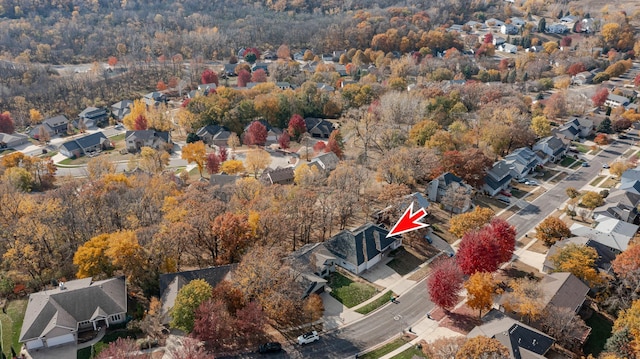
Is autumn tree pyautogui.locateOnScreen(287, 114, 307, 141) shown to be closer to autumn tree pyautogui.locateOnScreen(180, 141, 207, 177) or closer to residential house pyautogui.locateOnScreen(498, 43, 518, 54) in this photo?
autumn tree pyautogui.locateOnScreen(180, 141, 207, 177)

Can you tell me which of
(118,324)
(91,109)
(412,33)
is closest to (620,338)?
(118,324)

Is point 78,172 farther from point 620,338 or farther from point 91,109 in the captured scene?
point 620,338

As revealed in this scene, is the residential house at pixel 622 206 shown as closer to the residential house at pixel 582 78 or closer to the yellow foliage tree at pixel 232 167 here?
the yellow foliage tree at pixel 232 167

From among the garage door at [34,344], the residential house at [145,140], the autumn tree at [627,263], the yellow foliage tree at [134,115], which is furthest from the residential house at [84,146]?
the autumn tree at [627,263]

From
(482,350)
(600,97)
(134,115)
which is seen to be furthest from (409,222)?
(600,97)

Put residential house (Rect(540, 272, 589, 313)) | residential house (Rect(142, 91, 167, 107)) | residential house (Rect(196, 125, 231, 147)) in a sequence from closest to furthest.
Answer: residential house (Rect(540, 272, 589, 313))
residential house (Rect(196, 125, 231, 147))
residential house (Rect(142, 91, 167, 107))

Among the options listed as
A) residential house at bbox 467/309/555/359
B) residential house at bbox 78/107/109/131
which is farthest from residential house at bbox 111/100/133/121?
residential house at bbox 467/309/555/359

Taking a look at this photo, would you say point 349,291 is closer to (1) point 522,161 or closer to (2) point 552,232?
(2) point 552,232
